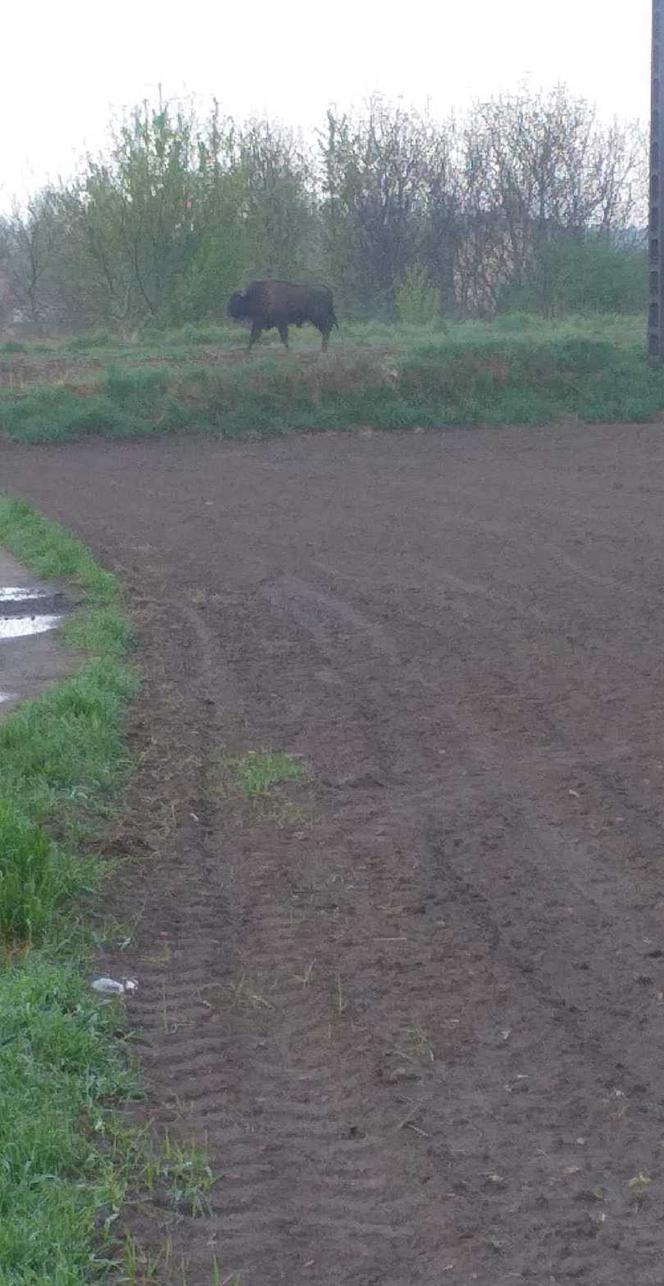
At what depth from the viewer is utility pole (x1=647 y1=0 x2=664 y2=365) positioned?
2598cm

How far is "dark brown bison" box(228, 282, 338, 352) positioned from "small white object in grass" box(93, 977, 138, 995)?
77.7 ft

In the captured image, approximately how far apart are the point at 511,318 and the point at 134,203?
10.2m

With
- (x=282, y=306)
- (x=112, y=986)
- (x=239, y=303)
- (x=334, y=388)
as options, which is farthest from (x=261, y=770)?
(x=282, y=306)

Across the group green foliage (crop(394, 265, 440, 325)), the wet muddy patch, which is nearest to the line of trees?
green foliage (crop(394, 265, 440, 325))

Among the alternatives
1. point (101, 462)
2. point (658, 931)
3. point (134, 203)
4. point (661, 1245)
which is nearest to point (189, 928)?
point (658, 931)

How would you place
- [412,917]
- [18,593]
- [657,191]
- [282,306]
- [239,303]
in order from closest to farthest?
[412,917], [18,593], [657,191], [239,303], [282,306]

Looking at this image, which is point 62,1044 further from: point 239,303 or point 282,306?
point 282,306

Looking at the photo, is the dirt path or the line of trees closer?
the dirt path

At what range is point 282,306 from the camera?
28.0 metres

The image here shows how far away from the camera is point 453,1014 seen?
4594 mm

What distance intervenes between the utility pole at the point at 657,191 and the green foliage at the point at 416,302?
40.5ft

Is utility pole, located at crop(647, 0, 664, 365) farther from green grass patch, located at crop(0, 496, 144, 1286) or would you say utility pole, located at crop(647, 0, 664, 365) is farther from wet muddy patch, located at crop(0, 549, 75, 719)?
green grass patch, located at crop(0, 496, 144, 1286)

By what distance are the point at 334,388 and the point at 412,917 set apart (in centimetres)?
2046

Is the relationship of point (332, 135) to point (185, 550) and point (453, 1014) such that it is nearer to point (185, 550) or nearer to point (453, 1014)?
point (185, 550)
